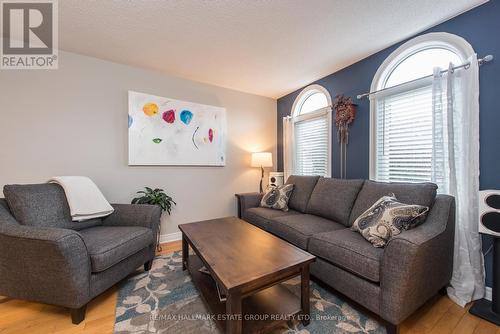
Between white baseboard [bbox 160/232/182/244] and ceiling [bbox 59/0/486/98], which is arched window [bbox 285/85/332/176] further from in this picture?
white baseboard [bbox 160/232/182/244]

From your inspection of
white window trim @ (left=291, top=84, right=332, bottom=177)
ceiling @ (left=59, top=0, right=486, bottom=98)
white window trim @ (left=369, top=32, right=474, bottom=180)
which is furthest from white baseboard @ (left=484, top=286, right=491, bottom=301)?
ceiling @ (left=59, top=0, right=486, bottom=98)

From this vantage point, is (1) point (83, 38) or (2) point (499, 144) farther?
(1) point (83, 38)

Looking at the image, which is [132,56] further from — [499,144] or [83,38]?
[499,144]

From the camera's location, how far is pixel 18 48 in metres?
2.17

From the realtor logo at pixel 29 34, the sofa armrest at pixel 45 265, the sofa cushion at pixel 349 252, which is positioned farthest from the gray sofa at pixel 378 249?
the realtor logo at pixel 29 34

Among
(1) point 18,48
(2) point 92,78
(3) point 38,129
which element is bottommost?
(3) point 38,129

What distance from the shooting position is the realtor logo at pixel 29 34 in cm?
177

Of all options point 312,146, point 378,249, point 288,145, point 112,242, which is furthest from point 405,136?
point 112,242

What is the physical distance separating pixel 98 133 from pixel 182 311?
2.26 m

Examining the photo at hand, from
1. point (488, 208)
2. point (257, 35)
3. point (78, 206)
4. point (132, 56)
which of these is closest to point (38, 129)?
point (78, 206)

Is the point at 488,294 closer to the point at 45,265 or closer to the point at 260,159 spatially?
the point at 260,159

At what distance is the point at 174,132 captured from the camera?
2977 millimetres

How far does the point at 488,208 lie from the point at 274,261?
1536 millimetres

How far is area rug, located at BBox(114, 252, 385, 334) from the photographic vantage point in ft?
4.45
